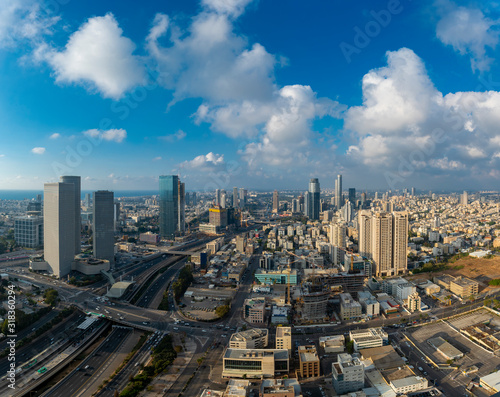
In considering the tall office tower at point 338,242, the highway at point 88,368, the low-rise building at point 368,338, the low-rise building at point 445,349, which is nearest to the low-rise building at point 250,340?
the low-rise building at point 368,338

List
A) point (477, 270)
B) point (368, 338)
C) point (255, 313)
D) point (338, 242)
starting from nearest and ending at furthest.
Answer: point (368, 338) → point (255, 313) → point (477, 270) → point (338, 242)

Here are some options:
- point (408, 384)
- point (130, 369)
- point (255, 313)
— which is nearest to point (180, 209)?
point (255, 313)

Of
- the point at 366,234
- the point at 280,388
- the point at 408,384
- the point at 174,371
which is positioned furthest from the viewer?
the point at 366,234

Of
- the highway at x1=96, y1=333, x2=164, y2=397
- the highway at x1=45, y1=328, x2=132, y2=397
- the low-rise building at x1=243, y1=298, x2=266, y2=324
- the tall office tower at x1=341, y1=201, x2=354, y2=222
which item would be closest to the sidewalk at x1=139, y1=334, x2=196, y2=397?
the highway at x1=96, y1=333, x2=164, y2=397

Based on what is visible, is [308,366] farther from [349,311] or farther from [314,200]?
[314,200]

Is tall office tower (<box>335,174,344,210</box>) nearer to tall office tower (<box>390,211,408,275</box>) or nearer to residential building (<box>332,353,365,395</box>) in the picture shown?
tall office tower (<box>390,211,408,275</box>)

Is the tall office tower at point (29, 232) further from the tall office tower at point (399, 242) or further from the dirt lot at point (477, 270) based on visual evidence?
the dirt lot at point (477, 270)
